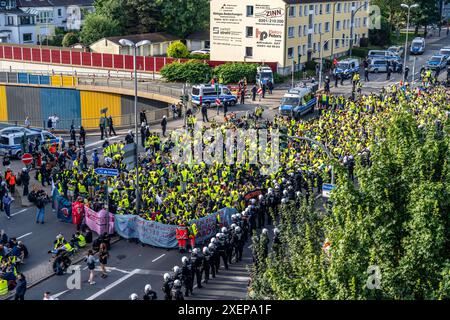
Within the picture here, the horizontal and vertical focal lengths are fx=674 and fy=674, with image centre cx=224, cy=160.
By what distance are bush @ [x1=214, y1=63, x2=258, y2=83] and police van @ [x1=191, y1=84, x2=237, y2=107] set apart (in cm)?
725

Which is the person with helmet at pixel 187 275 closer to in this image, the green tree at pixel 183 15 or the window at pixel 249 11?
the window at pixel 249 11

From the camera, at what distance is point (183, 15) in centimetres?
7388

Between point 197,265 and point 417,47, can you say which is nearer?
point 197,265

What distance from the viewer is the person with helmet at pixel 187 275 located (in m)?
21.3

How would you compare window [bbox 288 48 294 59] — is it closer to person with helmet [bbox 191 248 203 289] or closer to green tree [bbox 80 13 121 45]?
green tree [bbox 80 13 121 45]

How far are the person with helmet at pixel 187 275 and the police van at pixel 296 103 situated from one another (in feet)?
74.1

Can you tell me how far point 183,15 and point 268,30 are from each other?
1765 cm

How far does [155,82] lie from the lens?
57.3 metres

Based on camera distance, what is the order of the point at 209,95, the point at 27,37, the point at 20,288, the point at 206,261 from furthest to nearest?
the point at 27,37 < the point at 209,95 < the point at 206,261 < the point at 20,288

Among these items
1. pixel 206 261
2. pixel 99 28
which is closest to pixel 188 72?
pixel 99 28

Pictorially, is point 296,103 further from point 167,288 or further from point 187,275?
point 167,288

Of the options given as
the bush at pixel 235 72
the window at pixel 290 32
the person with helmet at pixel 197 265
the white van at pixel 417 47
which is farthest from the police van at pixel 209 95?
the white van at pixel 417 47
